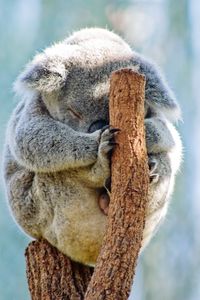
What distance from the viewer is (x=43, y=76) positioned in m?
3.90

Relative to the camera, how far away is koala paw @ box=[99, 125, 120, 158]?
3.33 metres

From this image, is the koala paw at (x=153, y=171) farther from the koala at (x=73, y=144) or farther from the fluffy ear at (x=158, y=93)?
the fluffy ear at (x=158, y=93)

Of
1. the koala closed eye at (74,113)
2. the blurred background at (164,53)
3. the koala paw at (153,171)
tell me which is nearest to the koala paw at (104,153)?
the koala paw at (153,171)

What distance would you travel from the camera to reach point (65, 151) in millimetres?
3682

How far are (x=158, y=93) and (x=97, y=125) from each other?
1.13 ft

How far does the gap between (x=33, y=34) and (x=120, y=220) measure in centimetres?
561

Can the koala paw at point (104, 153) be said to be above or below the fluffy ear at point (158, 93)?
below

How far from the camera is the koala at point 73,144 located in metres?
3.73

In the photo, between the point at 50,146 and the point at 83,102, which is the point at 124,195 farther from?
the point at 83,102

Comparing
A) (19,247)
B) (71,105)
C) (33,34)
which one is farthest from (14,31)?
(71,105)

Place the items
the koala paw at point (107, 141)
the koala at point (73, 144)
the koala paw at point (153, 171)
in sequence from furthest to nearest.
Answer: the koala at point (73, 144) → the koala paw at point (153, 171) → the koala paw at point (107, 141)

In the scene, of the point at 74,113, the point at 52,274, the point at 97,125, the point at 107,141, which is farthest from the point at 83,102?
the point at 52,274

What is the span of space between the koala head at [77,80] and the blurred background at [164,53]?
4.43 m

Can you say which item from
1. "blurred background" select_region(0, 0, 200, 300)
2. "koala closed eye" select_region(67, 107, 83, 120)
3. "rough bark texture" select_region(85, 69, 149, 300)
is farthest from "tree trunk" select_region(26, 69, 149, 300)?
"blurred background" select_region(0, 0, 200, 300)
